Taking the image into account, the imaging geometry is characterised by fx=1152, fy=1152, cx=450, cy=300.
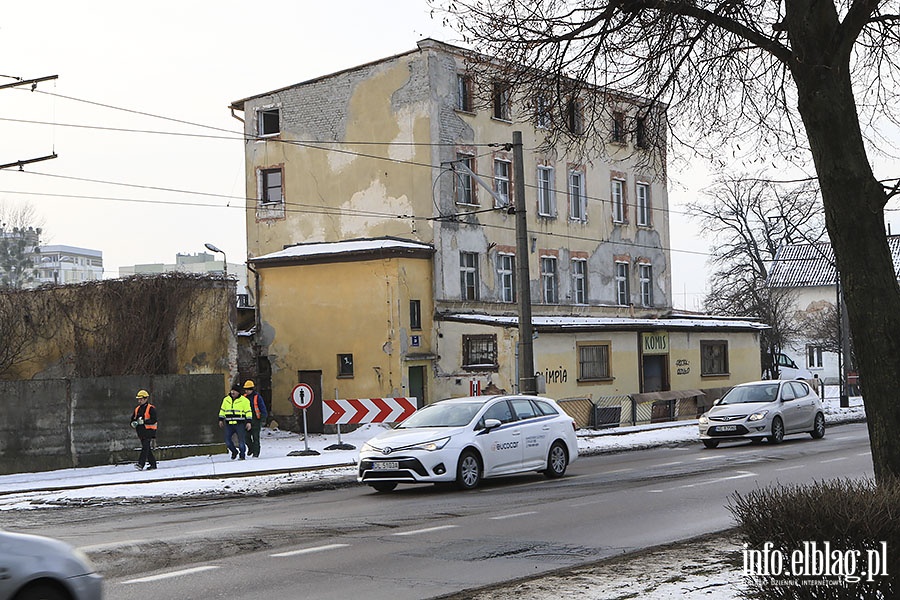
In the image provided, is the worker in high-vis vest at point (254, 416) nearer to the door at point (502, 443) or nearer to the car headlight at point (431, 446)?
the door at point (502, 443)

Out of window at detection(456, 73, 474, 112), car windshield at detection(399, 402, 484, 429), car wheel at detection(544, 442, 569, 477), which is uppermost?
window at detection(456, 73, 474, 112)

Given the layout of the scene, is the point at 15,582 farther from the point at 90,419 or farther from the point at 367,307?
the point at 367,307

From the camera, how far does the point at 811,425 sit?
2997 centimetres

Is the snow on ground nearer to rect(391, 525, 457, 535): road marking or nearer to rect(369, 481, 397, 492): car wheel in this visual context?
rect(369, 481, 397, 492): car wheel

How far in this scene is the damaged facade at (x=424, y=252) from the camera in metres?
37.9

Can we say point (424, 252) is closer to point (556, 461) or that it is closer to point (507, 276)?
point (507, 276)

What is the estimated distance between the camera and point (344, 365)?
38.4 metres

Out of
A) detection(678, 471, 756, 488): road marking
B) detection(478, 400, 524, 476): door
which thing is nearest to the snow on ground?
detection(478, 400, 524, 476): door

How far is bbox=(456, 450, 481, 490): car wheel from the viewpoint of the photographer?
18562 millimetres

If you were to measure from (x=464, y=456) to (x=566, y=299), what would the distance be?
93.2ft

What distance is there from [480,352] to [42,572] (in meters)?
31.8

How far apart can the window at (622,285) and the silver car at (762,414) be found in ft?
66.7

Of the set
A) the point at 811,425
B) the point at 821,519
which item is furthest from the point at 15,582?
the point at 811,425

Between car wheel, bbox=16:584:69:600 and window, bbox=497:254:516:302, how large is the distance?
3600 cm
